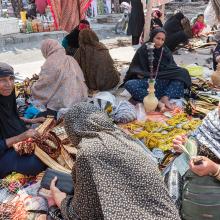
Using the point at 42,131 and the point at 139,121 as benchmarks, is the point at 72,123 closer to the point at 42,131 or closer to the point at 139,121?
the point at 42,131

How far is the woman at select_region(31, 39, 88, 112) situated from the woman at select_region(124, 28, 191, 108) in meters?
0.78

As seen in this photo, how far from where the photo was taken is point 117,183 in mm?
1720

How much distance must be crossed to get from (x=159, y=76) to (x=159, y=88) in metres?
0.17

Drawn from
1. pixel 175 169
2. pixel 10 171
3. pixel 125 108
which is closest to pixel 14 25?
pixel 125 108

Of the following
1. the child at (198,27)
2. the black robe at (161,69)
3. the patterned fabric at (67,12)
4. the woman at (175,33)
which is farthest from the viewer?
the child at (198,27)

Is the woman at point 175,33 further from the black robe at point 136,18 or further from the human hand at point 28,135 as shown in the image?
the human hand at point 28,135

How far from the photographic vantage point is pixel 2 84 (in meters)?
3.02

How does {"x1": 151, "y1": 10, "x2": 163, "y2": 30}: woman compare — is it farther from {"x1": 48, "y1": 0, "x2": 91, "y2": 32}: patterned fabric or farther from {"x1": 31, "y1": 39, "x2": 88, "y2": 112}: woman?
{"x1": 31, "y1": 39, "x2": 88, "y2": 112}: woman

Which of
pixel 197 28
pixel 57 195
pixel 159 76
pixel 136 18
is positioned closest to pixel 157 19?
pixel 136 18

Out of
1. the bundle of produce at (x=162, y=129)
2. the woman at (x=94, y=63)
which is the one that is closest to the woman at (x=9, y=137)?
the bundle of produce at (x=162, y=129)

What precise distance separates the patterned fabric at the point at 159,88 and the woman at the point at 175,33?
3403mm

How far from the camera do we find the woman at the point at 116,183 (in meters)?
1.69

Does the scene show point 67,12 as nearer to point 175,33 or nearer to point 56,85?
point 56,85

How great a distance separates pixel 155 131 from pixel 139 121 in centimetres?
36
